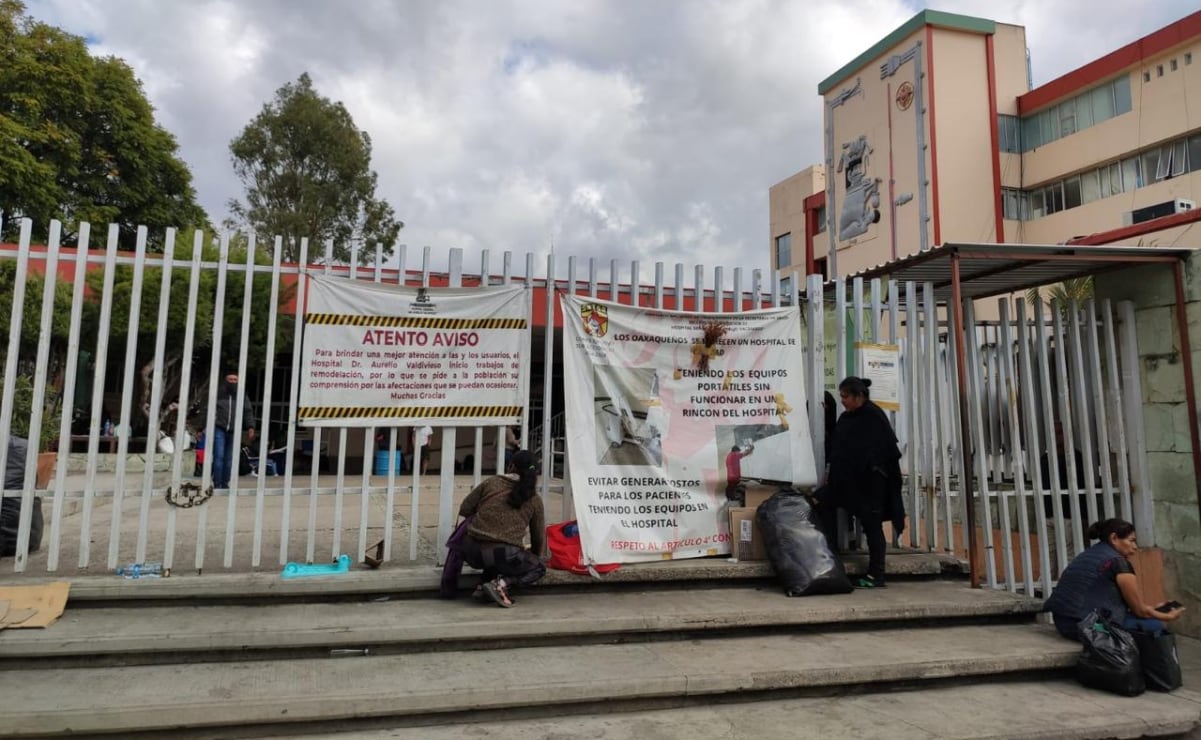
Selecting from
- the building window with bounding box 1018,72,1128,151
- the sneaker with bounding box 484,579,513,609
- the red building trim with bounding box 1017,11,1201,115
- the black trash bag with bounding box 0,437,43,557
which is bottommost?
the sneaker with bounding box 484,579,513,609

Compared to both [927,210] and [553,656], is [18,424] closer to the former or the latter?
[553,656]

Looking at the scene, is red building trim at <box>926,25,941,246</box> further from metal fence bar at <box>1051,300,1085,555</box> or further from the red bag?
the red bag

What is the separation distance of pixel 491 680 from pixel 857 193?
29544 mm

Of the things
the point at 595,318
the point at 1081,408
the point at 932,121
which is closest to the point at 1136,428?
the point at 1081,408

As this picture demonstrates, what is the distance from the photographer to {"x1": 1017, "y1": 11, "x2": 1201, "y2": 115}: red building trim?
21.3 metres

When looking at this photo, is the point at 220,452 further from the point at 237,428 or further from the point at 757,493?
the point at 757,493

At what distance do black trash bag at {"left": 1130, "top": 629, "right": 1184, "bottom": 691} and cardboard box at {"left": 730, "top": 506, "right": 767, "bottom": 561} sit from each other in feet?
7.74

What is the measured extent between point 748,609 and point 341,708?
8.47 feet

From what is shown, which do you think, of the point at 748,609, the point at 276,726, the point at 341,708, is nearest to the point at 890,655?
the point at 748,609

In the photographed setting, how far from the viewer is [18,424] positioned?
10.1 metres

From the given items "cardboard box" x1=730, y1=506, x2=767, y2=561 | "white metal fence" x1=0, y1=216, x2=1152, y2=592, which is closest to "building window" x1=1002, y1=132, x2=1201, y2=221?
"white metal fence" x1=0, y1=216, x2=1152, y2=592

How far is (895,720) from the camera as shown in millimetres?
3727

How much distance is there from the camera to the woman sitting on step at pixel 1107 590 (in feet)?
14.5

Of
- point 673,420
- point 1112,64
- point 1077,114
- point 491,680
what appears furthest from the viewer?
point 1077,114
